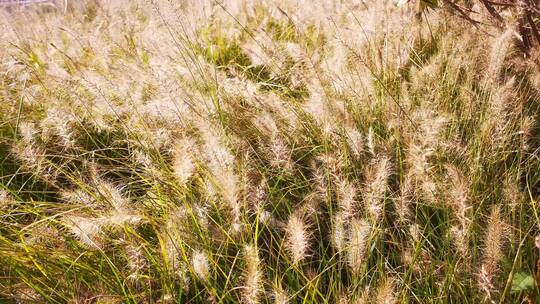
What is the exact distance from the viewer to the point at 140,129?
1774 millimetres

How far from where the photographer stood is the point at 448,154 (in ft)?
4.97

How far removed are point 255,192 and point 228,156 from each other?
5.7 inches

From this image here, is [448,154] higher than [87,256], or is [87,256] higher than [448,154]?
[448,154]

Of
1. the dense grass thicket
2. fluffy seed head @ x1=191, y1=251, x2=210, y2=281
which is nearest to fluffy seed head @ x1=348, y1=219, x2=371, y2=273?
the dense grass thicket

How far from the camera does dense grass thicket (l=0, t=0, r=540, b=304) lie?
1171mm

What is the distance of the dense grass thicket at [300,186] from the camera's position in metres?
1.17

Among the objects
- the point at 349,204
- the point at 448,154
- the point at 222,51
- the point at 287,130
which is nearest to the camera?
the point at 349,204

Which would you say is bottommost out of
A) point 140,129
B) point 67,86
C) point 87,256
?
point 87,256

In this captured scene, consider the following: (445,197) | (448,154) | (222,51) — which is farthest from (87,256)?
(222,51)

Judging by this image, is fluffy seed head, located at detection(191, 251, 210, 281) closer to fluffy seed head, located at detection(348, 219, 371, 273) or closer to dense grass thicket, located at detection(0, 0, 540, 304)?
dense grass thicket, located at detection(0, 0, 540, 304)

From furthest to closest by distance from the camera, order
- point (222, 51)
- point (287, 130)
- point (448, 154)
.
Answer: point (222, 51), point (287, 130), point (448, 154)

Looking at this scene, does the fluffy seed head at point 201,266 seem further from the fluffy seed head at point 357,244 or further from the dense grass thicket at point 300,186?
the fluffy seed head at point 357,244

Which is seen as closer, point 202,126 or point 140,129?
point 202,126

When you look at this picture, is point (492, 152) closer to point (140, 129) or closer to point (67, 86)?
point (140, 129)
